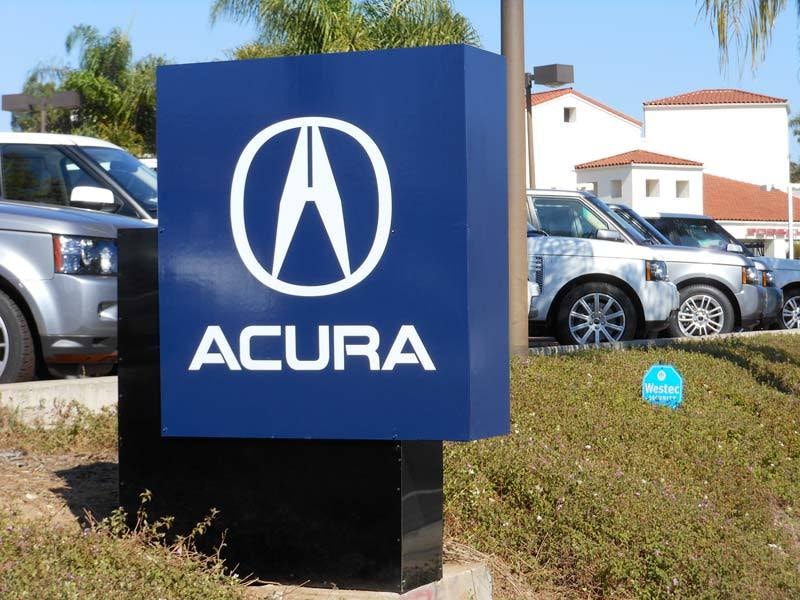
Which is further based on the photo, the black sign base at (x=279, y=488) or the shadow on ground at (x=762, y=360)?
the shadow on ground at (x=762, y=360)

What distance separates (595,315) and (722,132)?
63064 millimetres

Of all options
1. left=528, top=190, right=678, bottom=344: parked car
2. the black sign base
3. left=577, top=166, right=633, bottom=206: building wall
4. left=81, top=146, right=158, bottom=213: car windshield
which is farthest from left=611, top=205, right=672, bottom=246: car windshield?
left=577, top=166, right=633, bottom=206: building wall

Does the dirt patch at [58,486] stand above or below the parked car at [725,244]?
below

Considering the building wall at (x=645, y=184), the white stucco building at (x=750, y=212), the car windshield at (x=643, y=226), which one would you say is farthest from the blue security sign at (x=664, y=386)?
the white stucco building at (x=750, y=212)

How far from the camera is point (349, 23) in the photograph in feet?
67.8

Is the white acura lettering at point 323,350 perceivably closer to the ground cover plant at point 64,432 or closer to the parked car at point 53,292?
the ground cover plant at point 64,432

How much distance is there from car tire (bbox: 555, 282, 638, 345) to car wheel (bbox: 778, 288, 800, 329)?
15.9 ft

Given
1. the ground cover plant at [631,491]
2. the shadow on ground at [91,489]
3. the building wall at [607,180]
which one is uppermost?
the building wall at [607,180]

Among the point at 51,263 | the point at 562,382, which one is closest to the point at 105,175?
the point at 51,263

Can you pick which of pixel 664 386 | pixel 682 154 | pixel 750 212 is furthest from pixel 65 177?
pixel 682 154

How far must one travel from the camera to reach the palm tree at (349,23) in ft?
66.9

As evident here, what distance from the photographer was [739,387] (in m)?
9.47

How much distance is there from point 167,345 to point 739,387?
6.14 metres

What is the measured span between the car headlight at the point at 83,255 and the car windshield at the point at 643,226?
7.60 meters
